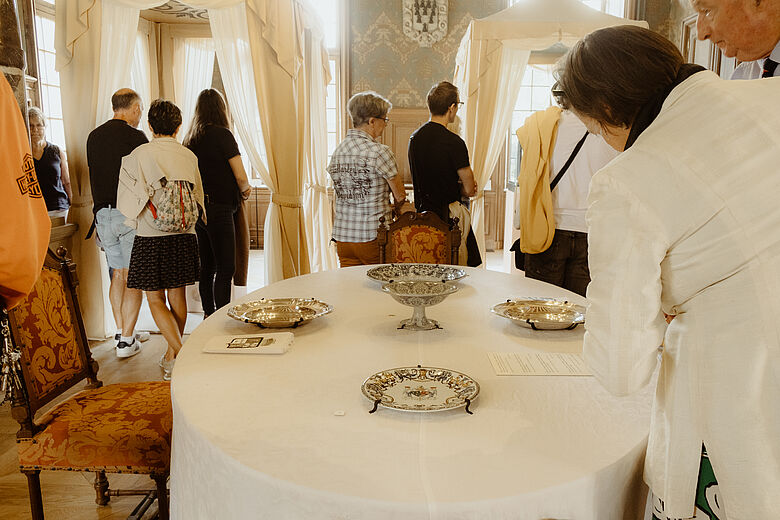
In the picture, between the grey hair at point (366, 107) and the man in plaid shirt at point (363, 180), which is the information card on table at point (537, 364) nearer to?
the man in plaid shirt at point (363, 180)

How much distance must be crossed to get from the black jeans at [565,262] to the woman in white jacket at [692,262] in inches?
81.7

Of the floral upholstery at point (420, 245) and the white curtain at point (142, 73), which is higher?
the white curtain at point (142, 73)

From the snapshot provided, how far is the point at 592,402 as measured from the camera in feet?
4.29

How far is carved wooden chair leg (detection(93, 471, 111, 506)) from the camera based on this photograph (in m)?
2.27

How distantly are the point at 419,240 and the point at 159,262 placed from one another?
4.61 feet

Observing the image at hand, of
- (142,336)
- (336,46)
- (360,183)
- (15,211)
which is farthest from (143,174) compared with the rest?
(336,46)

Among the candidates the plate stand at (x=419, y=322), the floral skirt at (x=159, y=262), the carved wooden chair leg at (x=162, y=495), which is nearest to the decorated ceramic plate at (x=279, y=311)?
the plate stand at (x=419, y=322)

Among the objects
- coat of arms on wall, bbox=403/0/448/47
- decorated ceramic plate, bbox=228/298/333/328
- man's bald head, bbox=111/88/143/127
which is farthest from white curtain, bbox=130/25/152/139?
decorated ceramic plate, bbox=228/298/333/328

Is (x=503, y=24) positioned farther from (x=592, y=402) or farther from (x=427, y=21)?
Answer: (x=592, y=402)

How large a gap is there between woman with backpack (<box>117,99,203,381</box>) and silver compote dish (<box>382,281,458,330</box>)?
1.70 meters

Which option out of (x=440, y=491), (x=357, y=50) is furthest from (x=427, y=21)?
(x=440, y=491)

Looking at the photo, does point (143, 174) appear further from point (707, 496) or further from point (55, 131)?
point (55, 131)

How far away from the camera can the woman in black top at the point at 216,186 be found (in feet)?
12.5

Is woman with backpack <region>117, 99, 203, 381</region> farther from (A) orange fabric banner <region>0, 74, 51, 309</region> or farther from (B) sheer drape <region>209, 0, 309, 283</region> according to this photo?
(A) orange fabric banner <region>0, 74, 51, 309</region>
